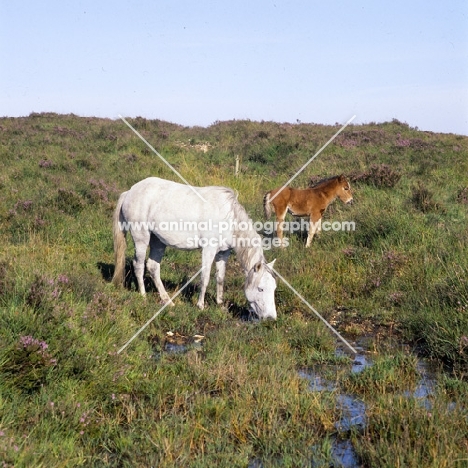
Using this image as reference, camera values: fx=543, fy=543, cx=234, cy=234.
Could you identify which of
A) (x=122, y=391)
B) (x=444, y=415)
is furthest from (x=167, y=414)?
(x=444, y=415)

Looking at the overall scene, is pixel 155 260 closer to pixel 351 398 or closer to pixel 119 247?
pixel 119 247

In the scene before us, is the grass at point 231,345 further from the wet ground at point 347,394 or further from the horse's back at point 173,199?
the horse's back at point 173,199

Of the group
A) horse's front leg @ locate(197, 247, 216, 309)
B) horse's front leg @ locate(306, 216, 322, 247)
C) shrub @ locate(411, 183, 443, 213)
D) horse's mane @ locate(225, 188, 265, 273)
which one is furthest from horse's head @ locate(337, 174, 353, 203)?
horse's front leg @ locate(197, 247, 216, 309)

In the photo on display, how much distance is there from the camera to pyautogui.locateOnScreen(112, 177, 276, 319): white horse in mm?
8258

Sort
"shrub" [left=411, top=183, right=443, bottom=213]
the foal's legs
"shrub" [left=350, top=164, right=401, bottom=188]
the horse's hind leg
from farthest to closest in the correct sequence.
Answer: "shrub" [left=350, top=164, right=401, bottom=188] → the foal's legs → "shrub" [left=411, top=183, right=443, bottom=213] → the horse's hind leg

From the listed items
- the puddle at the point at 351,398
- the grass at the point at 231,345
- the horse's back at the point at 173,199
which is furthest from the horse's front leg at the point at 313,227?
the puddle at the point at 351,398

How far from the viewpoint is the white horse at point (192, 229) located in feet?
27.1

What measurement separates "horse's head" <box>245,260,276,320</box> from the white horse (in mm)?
13

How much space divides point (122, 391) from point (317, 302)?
424 centimetres

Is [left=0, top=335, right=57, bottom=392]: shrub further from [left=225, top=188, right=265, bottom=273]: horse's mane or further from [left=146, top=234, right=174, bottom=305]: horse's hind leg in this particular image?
[left=146, top=234, right=174, bottom=305]: horse's hind leg

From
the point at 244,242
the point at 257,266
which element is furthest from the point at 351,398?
the point at 244,242

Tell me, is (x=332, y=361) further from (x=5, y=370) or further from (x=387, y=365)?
(x=5, y=370)

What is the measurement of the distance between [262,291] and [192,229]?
1.61 meters

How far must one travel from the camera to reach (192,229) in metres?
8.53
